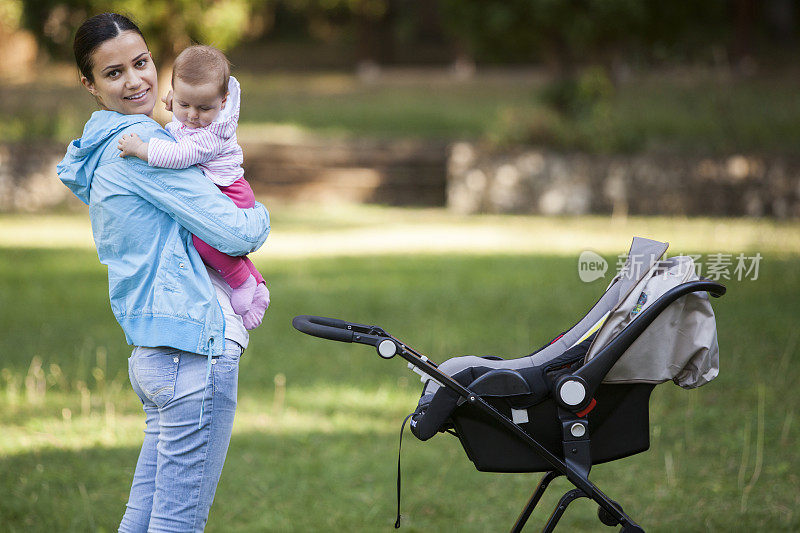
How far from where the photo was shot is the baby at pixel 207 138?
7.05ft

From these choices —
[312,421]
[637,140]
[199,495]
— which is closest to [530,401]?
[199,495]

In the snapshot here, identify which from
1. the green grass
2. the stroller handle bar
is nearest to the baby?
the stroller handle bar

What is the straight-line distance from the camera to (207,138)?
219 cm

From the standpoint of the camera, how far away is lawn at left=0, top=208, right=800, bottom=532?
3.86 m

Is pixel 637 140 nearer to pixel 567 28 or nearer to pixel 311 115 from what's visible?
pixel 567 28

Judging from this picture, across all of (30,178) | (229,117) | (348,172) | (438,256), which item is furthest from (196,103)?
(348,172)

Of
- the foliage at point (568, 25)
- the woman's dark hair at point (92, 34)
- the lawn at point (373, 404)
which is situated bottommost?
the lawn at point (373, 404)

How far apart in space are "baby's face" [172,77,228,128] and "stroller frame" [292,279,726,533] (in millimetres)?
569

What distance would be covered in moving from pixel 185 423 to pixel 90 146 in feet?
2.42

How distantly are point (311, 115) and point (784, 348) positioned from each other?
14.8 meters

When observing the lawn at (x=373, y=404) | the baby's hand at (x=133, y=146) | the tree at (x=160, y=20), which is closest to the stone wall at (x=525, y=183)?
the tree at (x=160, y=20)

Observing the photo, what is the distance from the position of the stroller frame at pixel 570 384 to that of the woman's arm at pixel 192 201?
30 cm

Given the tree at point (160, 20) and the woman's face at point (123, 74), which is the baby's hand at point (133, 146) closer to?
the woman's face at point (123, 74)

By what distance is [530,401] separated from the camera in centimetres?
249
